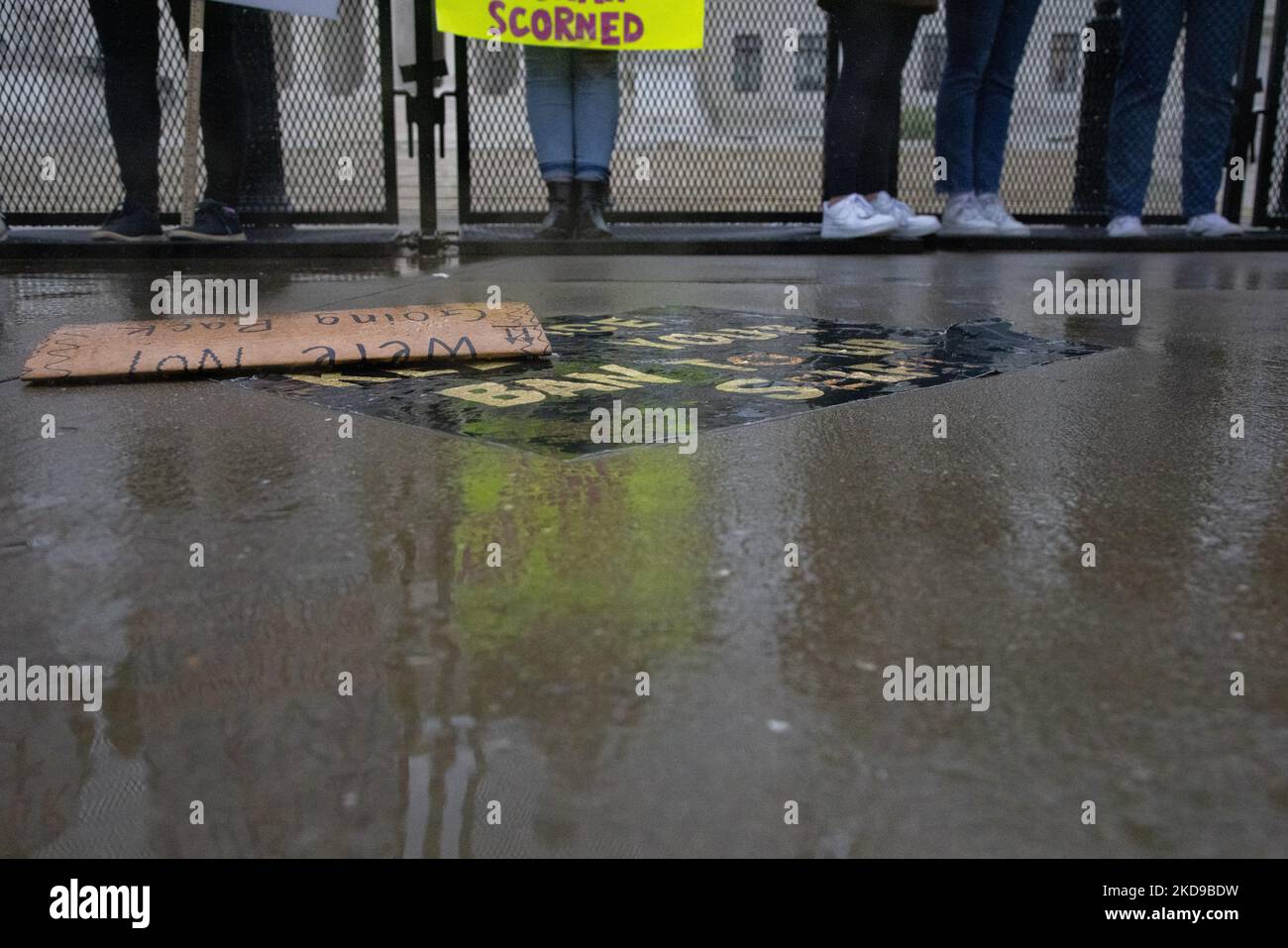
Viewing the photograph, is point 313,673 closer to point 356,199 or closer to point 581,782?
point 581,782

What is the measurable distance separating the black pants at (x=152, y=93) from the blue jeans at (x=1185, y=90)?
12.6ft

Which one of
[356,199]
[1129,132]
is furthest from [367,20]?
[1129,132]

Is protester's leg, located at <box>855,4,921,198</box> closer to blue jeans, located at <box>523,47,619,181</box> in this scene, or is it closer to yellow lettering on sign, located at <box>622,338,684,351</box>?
blue jeans, located at <box>523,47,619,181</box>

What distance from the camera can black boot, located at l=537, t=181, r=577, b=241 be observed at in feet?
18.1

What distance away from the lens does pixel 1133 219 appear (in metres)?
5.91

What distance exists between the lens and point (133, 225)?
4.91 m

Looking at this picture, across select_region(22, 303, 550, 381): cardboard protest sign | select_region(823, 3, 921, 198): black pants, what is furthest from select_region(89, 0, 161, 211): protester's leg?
select_region(823, 3, 921, 198): black pants

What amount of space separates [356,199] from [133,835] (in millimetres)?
5458

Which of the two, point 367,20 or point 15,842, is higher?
point 367,20

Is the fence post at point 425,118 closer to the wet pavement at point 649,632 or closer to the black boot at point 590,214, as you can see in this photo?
the black boot at point 590,214

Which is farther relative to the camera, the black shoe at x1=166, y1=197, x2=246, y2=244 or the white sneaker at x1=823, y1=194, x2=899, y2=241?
the white sneaker at x1=823, y1=194, x2=899, y2=241

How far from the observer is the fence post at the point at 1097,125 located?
6.50 meters

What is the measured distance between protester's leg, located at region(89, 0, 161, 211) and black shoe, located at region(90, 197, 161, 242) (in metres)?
0.19
